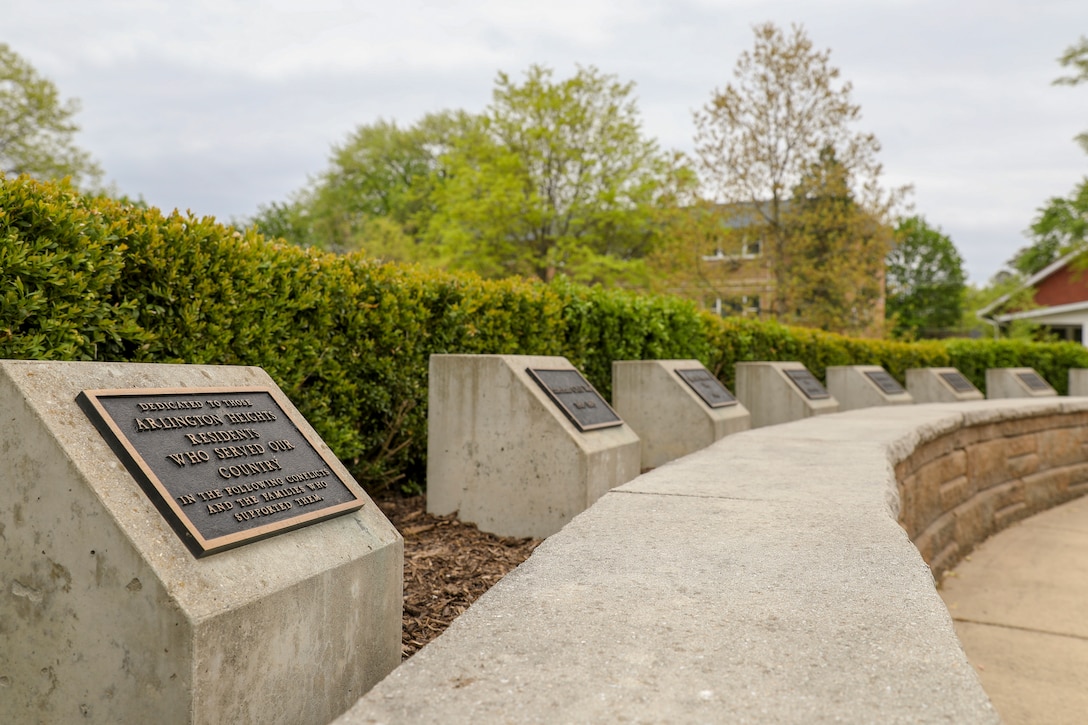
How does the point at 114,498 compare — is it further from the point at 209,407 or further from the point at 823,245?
the point at 823,245

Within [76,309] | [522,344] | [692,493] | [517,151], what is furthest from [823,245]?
[76,309]

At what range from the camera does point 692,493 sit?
3619 millimetres

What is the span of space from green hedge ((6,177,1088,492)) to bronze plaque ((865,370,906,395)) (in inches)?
202

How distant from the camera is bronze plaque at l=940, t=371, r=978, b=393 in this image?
12.6m

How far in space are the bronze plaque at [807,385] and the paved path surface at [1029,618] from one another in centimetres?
228

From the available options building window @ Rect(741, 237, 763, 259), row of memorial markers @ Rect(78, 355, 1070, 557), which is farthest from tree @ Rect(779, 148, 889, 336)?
row of memorial markers @ Rect(78, 355, 1070, 557)

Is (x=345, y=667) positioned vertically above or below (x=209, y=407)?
below

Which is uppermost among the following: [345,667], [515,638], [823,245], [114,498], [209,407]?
[823,245]

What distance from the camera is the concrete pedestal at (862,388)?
10.5 metres

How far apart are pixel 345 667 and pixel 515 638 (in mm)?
519

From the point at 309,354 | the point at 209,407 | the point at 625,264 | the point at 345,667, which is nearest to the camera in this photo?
the point at 345,667

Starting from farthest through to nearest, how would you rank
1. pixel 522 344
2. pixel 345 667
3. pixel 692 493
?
1. pixel 522 344
2. pixel 692 493
3. pixel 345 667

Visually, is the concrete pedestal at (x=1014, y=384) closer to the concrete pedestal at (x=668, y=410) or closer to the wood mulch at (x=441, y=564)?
the concrete pedestal at (x=668, y=410)

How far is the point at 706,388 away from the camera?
659 centimetres
